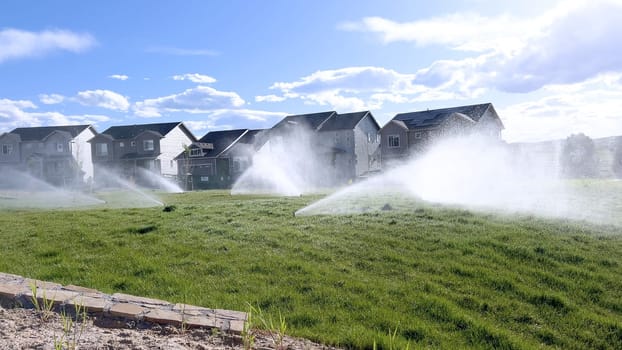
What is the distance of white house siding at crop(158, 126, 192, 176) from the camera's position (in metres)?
54.0

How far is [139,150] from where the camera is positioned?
54.7 metres

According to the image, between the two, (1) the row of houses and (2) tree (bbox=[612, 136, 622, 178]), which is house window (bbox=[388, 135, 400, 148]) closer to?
(1) the row of houses

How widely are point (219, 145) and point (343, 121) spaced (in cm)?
1576

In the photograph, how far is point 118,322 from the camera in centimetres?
384

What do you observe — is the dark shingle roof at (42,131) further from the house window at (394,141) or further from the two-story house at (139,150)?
the house window at (394,141)

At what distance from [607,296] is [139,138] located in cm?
5527

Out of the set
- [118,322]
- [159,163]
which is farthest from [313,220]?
[159,163]

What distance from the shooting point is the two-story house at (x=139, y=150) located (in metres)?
53.4

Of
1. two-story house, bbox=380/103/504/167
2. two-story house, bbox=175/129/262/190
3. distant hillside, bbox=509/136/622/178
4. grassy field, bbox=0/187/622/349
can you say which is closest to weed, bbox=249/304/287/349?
grassy field, bbox=0/187/622/349

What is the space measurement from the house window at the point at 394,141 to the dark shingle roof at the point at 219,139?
19.4 metres

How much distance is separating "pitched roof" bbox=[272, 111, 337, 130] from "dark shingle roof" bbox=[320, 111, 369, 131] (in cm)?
68

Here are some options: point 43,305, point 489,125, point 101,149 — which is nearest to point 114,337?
point 43,305

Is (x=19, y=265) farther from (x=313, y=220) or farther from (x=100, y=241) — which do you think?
(x=313, y=220)

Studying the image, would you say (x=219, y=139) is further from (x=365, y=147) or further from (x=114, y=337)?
(x=114, y=337)
